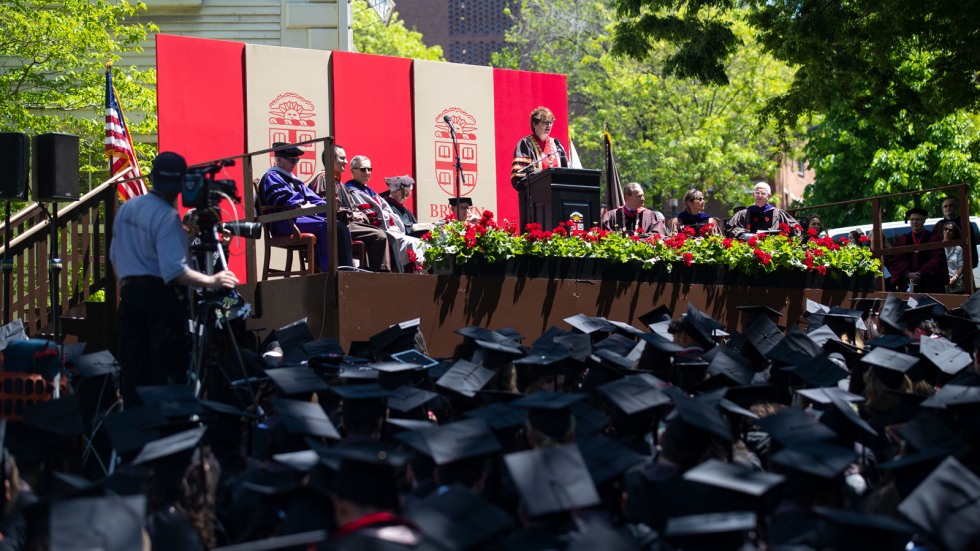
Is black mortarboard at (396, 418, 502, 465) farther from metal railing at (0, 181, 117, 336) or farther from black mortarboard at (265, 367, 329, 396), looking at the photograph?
metal railing at (0, 181, 117, 336)

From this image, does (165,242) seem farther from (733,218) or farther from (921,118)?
(921,118)

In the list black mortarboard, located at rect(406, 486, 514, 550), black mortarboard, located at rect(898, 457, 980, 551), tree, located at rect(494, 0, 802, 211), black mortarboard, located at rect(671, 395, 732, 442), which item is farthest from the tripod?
tree, located at rect(494, 0, 802, 211)

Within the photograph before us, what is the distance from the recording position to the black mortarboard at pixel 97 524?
11.8 feet

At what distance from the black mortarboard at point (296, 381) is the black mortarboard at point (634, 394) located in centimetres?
156

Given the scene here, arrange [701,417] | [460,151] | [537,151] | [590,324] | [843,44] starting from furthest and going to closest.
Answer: [460,151] < [843,44] < [537,151] < [590,324] < [701,417]

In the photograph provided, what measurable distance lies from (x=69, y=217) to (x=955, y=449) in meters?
6.99

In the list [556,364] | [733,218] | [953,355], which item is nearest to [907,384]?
[953,355]

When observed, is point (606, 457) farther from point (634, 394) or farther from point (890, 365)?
point (890, 365)

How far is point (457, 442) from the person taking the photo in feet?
16.0

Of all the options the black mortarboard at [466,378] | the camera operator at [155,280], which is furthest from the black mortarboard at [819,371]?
the camera operator at [155,280]

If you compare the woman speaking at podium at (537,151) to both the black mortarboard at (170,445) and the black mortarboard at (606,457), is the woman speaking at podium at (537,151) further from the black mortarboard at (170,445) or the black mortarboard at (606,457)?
the black mortarboard at (170,445)

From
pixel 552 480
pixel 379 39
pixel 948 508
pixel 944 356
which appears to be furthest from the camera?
pixel 379 39

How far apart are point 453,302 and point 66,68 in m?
9.67

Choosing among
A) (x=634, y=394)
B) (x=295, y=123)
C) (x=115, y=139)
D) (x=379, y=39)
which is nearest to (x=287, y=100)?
(x=295, y=123)
